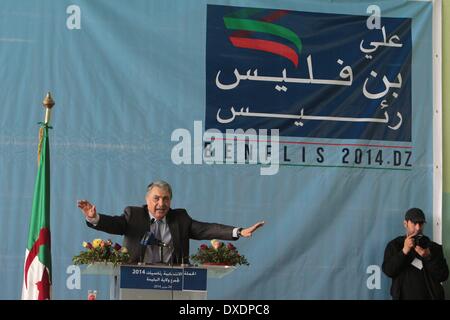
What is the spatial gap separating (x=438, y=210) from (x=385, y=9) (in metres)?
1.66

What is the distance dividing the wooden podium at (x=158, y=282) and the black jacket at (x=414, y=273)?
2051 mm

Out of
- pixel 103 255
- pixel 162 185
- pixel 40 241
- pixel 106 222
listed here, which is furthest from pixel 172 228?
pixel 40 241

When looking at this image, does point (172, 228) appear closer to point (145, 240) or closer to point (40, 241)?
point (145, 240)

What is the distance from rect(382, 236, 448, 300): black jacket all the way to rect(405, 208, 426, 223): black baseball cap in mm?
219

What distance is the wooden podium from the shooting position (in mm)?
7129

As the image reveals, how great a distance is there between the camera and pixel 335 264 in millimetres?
9031

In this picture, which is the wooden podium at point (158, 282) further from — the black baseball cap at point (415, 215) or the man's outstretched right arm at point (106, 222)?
the black baseball cap at point (415, 215)

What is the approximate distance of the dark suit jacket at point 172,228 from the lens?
8133 millimetres

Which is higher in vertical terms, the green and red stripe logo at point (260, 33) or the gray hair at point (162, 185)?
the green and red stripe logo at point (260, 33)

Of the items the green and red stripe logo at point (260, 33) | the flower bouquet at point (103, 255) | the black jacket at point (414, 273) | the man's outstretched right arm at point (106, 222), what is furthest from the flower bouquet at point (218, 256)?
the green and red stripe logo at point (260, 33)

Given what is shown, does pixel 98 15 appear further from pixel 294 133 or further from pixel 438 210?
pixel 438 210

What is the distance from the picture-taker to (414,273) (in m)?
8.80
